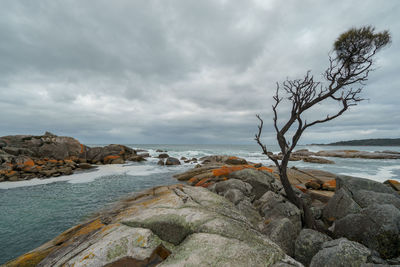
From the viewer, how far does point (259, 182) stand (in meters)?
9.91

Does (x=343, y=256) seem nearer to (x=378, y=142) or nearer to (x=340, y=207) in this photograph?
(x=340, y=207)

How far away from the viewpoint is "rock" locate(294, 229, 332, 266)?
4.63m

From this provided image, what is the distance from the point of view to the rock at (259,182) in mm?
9750

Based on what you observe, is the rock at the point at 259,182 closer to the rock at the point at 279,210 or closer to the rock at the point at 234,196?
the rock at the point at 279,210

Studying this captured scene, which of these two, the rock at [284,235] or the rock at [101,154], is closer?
the rock at [284,235]

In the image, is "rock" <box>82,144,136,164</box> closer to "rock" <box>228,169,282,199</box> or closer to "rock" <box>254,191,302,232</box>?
"rock" <box>228,169,282,199</box>

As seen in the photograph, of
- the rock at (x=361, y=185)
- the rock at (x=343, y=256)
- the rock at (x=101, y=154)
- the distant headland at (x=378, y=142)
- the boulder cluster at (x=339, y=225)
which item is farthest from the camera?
the distant headland at (x=378, y=142)

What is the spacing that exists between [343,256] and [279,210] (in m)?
3.44

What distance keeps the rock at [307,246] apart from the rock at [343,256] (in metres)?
0.90

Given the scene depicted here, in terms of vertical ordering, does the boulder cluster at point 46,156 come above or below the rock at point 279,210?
above

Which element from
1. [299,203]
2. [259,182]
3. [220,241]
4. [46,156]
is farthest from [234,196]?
[46,156]

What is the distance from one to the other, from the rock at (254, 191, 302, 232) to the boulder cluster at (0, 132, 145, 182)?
75.4 feet

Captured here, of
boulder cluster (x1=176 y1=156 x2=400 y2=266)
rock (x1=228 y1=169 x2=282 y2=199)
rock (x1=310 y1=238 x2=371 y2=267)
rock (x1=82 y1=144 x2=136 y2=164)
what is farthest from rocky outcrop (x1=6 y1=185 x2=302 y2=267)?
rock (x1=82 y1=144 x2=136 y2=164)

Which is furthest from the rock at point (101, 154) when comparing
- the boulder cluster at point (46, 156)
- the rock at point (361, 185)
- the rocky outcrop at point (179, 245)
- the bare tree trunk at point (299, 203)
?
the rock at point (361, 185)
